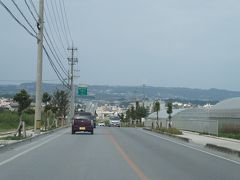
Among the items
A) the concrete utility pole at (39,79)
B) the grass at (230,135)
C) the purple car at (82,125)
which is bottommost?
the grass at (230,135)

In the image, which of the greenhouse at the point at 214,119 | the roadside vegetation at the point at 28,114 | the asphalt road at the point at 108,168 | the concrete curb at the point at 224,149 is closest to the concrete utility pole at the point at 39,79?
the roadside vegetation at the point at 28,114

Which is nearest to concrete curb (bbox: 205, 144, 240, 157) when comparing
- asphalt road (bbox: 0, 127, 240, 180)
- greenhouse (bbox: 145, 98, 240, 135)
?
asphalt road (bbox: 0, 127, 240, 180)

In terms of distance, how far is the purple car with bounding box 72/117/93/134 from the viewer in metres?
48.7

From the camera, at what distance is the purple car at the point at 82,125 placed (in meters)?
48.7

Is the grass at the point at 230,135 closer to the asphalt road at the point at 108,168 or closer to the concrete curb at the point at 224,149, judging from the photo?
the concrete curb at the point at 224,149

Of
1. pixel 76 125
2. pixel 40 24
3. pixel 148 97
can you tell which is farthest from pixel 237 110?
pixel 148 97

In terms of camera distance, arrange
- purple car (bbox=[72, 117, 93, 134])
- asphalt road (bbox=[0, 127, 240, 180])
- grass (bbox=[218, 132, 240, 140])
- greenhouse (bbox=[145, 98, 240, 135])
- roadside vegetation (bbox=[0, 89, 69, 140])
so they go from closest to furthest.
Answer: asphalt road (bbox=[0, 127, 240, 180]), roadside vegetation (bbox=[0, 89, 69, 140]), grass (bbox=[218, 132, 240, 140]), greenhouse (bbox=[145, 98, 240, 135]), purple car (bbox=[72, 117, 93, 134])

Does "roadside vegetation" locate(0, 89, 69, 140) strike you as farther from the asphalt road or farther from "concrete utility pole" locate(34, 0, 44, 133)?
the asphalt road

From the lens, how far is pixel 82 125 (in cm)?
4900

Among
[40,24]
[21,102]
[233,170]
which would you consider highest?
[40,24]

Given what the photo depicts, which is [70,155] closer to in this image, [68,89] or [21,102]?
[21,102]

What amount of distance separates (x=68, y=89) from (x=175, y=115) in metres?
29.1

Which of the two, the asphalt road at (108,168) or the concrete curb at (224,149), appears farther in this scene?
the concrete curb at (224,149)

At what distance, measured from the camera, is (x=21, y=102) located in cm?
3859
